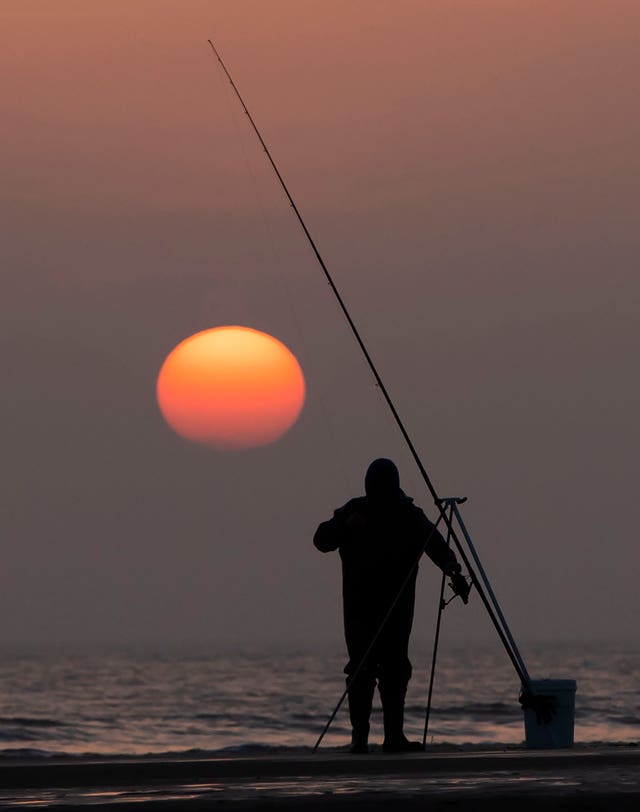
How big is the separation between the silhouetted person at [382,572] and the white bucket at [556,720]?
67 cm

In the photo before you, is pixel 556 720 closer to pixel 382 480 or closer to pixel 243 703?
pixel 382 480

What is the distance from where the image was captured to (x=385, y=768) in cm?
877

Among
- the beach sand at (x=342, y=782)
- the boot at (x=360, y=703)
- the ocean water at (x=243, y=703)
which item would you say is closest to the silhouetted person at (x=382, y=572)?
the boot at (x=360, y=703)

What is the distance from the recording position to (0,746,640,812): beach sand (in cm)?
689

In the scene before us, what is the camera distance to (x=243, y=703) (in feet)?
130

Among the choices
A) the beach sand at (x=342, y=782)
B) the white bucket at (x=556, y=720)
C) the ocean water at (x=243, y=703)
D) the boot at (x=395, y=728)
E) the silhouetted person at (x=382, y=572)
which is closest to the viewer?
the beach sand at (x=342, y=782)

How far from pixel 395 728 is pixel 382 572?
32.8 inches

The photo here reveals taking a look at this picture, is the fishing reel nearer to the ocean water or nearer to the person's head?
the person's head

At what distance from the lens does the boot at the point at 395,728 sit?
33.9 ft

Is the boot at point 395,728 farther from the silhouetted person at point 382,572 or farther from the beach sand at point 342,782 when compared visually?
→ the beach sand at point 342,782

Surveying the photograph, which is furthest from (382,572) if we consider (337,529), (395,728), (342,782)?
(342,782)

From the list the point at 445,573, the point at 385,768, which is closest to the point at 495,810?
the point at 385,768

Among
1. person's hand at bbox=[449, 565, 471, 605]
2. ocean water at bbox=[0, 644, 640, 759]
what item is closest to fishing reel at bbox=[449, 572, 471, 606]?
person's hand at bbox=[449, 565, 471, 605]

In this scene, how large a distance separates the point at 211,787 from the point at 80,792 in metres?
0.52
